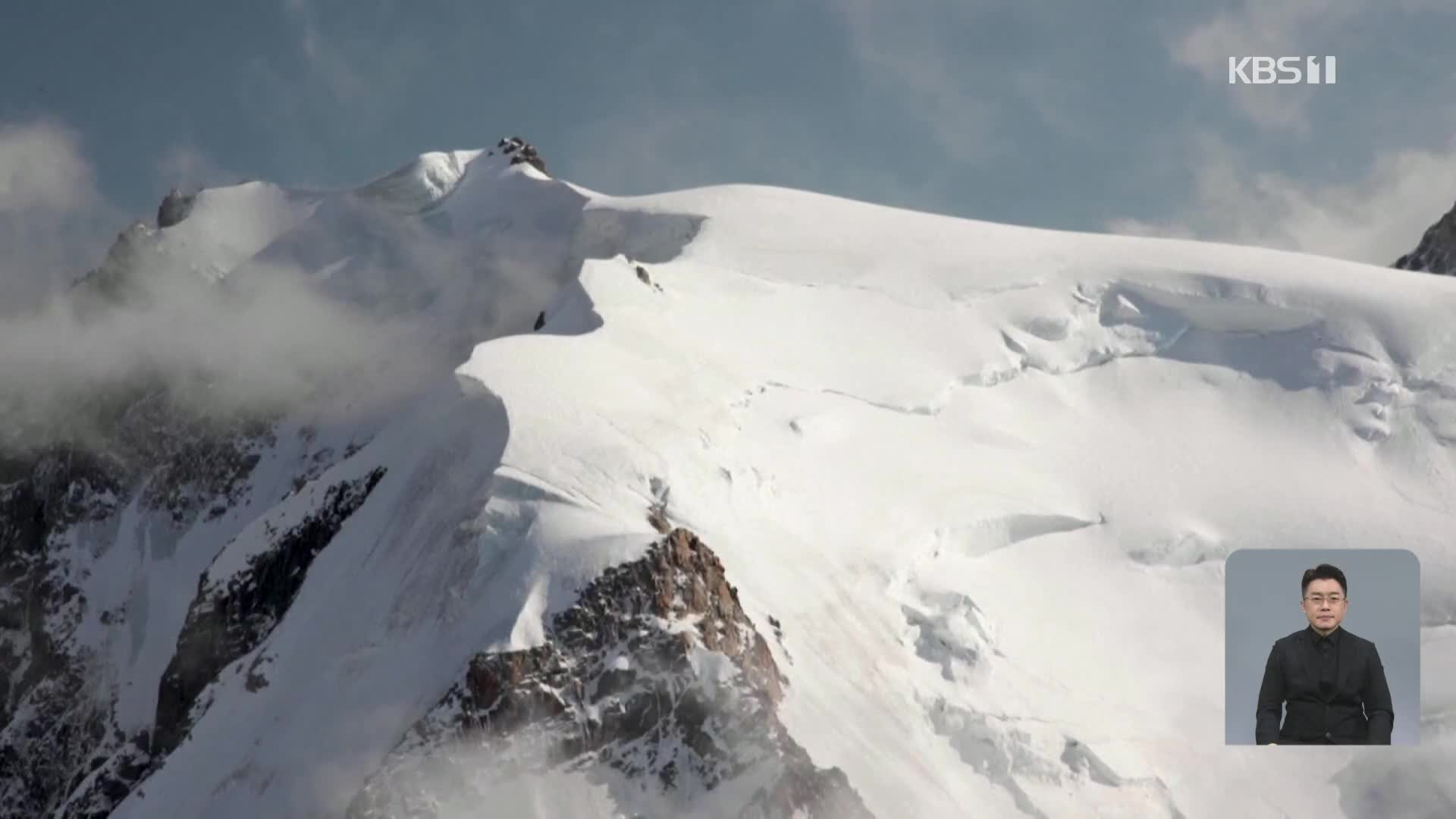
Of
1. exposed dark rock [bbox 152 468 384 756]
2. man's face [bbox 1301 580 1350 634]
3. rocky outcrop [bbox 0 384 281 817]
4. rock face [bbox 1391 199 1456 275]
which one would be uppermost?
rock face [bbox 1391 199 1456 275]

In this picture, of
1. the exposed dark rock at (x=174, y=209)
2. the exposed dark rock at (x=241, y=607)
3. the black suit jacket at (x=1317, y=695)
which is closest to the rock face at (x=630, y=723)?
the black suit jacket at (x=1317, y=695)

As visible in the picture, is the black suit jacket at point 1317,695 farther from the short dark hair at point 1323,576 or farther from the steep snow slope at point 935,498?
the steep snow slope at point 935,498

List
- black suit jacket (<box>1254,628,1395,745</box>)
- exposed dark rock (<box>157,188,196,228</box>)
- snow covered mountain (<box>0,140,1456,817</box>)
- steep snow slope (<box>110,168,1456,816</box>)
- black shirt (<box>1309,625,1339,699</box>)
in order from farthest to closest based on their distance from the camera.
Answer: exposed dark rock (<box>157,188,196,228</box>)
steep snow slope (<box>110,168,1456,816</box>)
snow covered mountain (<box>0,140,1456,817</box>)
black suit jacket (<box>1254,628,1395,745</box>)
black shirt (<box>1309,625,1339,699</box>)

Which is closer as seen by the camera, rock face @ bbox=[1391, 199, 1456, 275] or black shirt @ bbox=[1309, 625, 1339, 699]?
black shirt @ bbox=[1309, 625, 1339, 699]

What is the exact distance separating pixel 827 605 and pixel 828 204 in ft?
130

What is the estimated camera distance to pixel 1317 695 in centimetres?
3544

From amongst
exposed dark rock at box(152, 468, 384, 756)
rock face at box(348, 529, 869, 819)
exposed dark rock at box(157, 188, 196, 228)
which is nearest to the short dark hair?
rock face at box(348, 529, 869, 819)

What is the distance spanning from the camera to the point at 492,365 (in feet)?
193

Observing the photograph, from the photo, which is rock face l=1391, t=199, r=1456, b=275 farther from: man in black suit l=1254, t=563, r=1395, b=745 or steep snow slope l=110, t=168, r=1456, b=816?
man in black suit l=1254, t=563, r=1395, b=745

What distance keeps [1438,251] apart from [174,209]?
86805 mm

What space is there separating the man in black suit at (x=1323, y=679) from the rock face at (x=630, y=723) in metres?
13.1

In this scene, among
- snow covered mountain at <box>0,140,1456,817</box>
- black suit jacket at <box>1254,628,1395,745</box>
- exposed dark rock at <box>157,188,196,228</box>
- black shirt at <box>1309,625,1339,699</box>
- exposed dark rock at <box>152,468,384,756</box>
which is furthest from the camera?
exposed dark rock at <box>157,188,196,228</box>

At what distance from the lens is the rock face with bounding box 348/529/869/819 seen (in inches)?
1774

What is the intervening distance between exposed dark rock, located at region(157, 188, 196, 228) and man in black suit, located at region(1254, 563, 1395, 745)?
369 feet
